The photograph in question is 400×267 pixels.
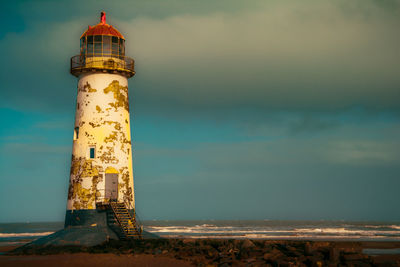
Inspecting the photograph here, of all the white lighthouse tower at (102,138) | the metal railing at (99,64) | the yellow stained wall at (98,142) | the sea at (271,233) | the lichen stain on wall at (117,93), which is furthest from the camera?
the sea at (271,233)

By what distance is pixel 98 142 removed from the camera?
2228cm

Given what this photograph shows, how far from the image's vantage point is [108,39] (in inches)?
908

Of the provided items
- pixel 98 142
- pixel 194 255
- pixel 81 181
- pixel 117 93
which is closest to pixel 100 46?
pixel 117 93

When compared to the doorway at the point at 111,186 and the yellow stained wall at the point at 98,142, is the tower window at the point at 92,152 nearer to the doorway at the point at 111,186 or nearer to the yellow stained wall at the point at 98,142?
the yellow stained wall at the point at 98,142

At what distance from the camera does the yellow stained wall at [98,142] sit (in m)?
21.9

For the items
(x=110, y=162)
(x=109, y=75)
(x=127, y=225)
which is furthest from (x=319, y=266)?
(x=109, y=75)

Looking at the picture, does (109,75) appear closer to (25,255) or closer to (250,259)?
(25,255)

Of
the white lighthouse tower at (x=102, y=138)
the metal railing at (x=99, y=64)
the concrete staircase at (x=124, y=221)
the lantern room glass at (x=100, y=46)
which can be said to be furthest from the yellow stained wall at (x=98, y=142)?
the lantern room glass at (x=100, y=46)

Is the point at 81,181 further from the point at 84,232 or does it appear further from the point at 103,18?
the point at 103,18

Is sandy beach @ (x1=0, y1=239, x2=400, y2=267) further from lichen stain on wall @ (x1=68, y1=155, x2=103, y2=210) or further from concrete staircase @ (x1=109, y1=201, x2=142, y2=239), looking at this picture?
lichen stain on wall @ (x1=68, y1=155, x2=103, y2=210)

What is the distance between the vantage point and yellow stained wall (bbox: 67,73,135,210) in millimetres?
21906

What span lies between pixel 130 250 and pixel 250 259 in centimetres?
512

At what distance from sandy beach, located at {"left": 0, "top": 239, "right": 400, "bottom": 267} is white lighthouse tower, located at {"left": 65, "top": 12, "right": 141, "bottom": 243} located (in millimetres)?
2078

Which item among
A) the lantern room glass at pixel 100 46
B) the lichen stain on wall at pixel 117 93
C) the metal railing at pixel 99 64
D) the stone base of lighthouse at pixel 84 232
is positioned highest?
the lantern room glass at pixel 100 46
